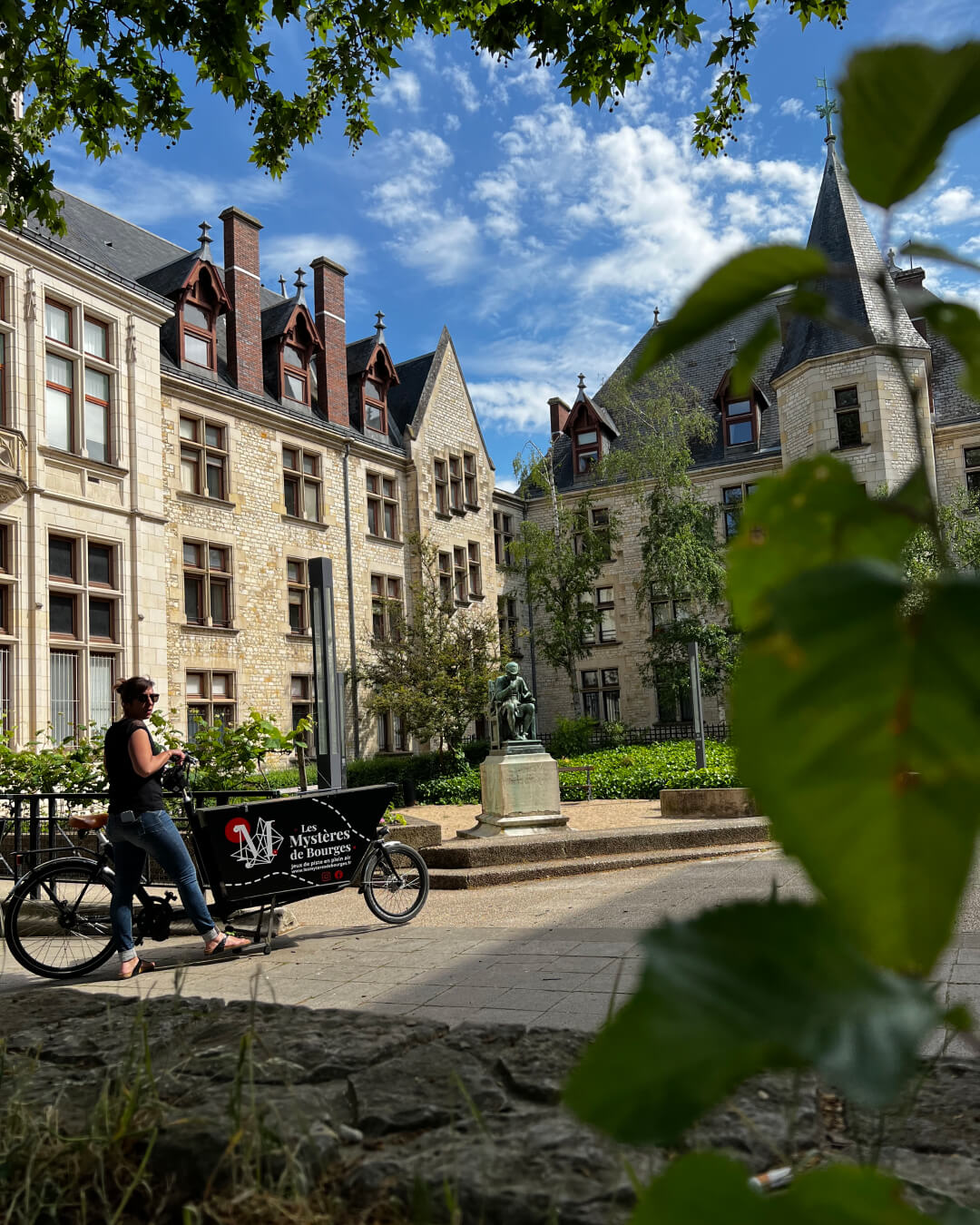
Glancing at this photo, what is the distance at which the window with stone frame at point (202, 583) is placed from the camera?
24141 mm

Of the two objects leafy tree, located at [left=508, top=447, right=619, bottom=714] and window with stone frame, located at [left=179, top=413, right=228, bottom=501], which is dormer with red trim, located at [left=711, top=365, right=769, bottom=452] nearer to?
leafy tree, located at [left=508, top=447, right=619, bottom=714]

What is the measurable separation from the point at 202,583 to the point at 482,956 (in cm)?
1941

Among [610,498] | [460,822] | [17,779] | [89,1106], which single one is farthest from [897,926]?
[610,498]

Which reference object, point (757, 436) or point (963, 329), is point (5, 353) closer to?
point (963, 329)

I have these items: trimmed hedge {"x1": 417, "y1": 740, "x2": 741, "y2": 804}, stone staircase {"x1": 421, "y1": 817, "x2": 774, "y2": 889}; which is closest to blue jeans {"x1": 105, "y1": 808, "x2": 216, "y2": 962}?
stone staircase {"x1": 421, "y1": 817, "x2": 774, "y2": 889}

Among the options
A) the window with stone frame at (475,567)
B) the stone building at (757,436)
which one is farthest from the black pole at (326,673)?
the window with stone frame at (475,567)

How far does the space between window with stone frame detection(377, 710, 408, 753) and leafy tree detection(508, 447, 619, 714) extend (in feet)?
23.4

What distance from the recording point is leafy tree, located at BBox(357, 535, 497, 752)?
89.2ft

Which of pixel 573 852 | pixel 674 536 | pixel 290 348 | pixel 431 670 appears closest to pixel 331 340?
pixel 290 348

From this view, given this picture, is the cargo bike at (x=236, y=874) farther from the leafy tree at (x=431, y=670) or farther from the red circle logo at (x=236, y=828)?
the leafy tree at (x=431, y=670)

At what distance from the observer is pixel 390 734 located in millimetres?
29156

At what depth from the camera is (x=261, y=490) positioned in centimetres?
2634

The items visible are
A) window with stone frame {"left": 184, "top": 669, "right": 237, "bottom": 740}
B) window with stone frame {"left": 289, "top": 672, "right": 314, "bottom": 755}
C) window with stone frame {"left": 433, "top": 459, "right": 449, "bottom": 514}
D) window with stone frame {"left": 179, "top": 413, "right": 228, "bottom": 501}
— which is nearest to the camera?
window with stone frame {"left": 184, "top": 669, "right": 237, "bottom": 740}

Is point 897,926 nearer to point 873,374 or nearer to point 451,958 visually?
point 451,958
